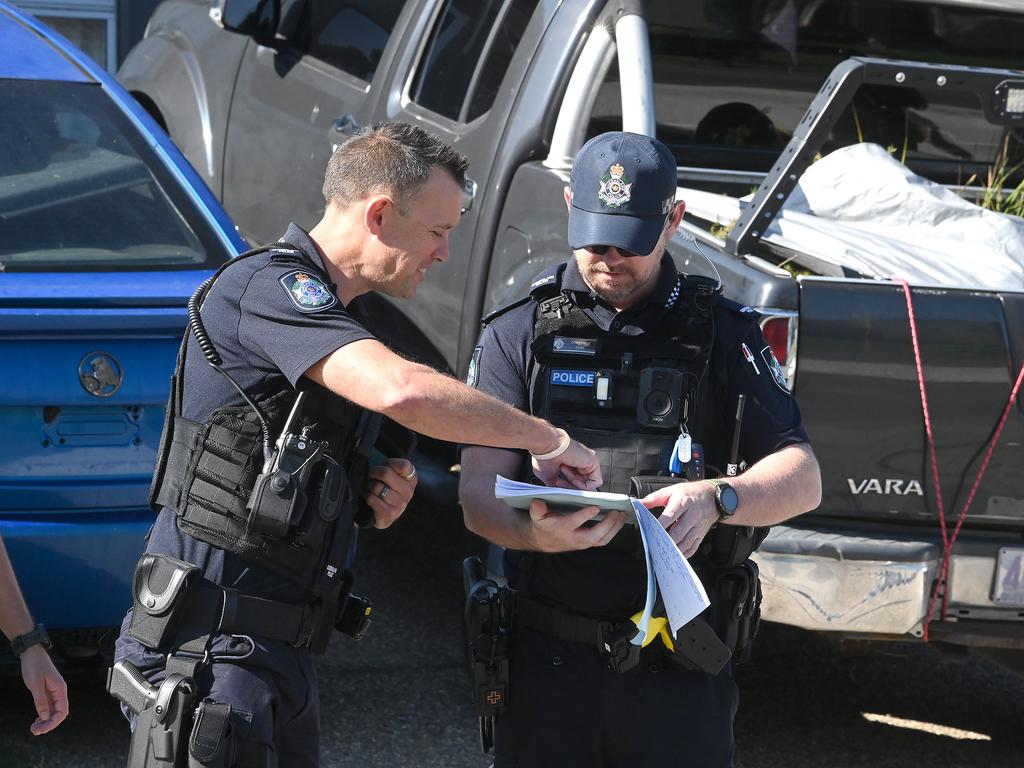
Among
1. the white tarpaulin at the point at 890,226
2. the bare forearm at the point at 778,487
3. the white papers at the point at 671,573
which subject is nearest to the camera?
the white papers at the point at 671,573

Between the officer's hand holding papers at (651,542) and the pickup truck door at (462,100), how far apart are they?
6.65 ft

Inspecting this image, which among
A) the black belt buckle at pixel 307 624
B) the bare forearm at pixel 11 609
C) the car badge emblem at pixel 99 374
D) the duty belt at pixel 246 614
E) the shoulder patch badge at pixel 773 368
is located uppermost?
the shoulder patch badge at pixel 773 368

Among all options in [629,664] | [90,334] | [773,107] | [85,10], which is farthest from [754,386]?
[85,10]

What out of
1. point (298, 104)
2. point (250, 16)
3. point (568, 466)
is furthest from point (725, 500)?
point (250, 16)

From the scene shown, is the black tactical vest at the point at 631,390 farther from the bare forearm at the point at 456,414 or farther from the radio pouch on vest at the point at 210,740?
the radio pouch on vest at the point at 210,740

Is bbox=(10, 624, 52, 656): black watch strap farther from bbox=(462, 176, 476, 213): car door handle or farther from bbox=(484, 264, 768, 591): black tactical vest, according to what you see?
bbox=(462, 176, 476, 213): car door handle

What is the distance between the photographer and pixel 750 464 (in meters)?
2.80

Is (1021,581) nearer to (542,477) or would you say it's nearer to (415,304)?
(542,477)

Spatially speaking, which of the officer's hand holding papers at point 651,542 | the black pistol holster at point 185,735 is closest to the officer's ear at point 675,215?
the officer's hand holding papers at point 651,542

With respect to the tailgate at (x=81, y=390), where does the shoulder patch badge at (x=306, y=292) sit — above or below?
above

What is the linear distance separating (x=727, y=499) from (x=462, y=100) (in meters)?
2.62

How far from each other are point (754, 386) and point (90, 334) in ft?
5.41

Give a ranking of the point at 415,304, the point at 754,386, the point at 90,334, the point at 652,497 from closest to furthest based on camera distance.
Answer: the point at 652,497 < the point at 754,386 < the point at 90,334 < the point at 415,304

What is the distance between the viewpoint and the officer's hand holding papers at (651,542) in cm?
238
